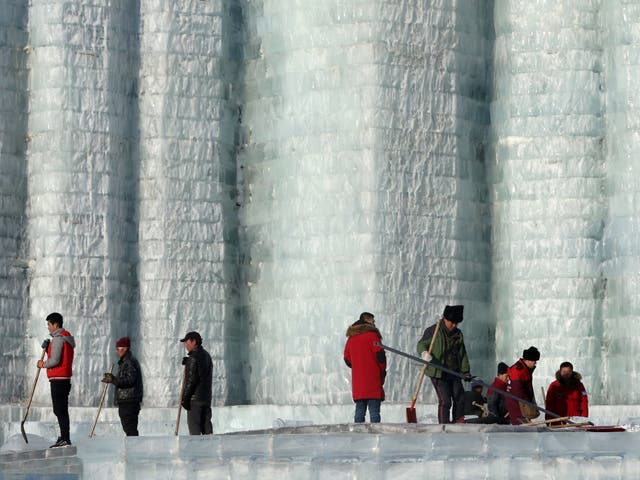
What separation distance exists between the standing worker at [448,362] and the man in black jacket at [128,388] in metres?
3.57

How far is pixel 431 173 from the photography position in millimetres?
31062

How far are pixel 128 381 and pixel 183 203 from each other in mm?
10489

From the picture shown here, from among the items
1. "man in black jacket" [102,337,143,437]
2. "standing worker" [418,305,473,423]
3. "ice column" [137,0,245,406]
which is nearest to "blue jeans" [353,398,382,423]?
"standing worker" [418,305,473,423]

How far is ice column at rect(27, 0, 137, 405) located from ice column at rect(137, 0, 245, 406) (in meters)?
0.50

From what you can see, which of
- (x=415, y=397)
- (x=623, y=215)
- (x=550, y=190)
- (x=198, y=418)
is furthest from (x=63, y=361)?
(x=623, y=215)

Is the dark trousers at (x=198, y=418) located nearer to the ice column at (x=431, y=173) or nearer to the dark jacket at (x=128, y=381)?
the dark jacket at (x=128, y=381)

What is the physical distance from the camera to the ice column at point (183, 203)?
3120 centimetres

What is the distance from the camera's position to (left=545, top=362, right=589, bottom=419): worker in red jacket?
23297 millimetres

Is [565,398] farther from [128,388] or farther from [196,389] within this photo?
[128,388]

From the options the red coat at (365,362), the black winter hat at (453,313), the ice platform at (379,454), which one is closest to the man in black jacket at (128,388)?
the ice platform at (379,454)

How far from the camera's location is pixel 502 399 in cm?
2269

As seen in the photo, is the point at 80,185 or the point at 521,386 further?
the point at 80,185

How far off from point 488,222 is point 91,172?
24.4 ft

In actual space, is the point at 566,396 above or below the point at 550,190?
below
